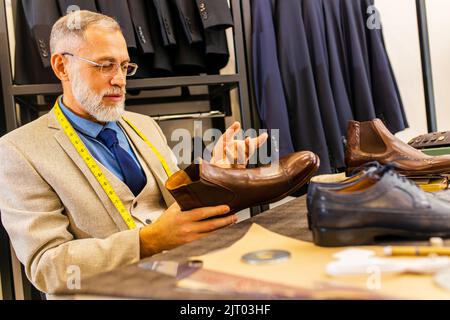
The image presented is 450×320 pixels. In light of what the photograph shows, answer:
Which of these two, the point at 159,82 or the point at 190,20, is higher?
the point at 190,20

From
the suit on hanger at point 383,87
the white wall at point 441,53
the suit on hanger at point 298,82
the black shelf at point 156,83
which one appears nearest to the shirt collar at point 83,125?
the black shelf at point 156,83

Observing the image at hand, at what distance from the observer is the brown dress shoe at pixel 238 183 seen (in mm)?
729

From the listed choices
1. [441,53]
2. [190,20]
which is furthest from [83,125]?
[441,53]

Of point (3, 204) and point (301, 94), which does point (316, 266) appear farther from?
point (301, 94)

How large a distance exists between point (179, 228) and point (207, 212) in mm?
78

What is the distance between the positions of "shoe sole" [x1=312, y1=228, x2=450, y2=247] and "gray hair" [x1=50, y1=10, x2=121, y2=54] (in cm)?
90

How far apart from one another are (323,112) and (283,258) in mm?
1284

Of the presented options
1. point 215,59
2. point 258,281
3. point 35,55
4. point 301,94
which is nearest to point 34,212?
point 258,281

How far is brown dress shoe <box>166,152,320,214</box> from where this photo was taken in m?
0.73

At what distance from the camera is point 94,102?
3.77 feet

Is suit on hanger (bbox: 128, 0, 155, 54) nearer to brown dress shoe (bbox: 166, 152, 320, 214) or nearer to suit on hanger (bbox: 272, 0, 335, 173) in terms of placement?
suit on hanger (bbox: 272, 0, 335, 173)

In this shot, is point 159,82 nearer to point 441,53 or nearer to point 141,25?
point 141,25

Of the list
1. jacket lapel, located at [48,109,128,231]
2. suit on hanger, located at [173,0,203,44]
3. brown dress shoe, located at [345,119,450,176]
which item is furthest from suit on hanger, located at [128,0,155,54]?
brown dress shoe, located at [345,119,450,176]

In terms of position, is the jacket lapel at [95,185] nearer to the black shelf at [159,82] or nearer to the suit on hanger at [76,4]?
the black shelf at [159,82]
